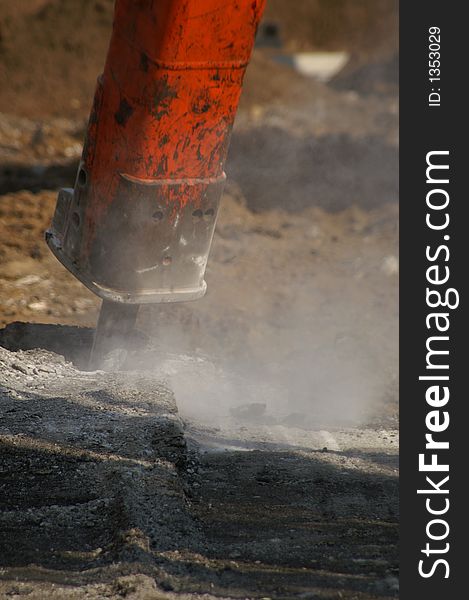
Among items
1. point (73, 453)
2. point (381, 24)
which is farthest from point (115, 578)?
point (381, 24)

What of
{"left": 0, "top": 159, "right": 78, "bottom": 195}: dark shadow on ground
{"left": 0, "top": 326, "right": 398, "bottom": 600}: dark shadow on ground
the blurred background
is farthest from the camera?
{"left": 0, "top": 159, "right": 78, "bottom": 195}: dark shadow on ground

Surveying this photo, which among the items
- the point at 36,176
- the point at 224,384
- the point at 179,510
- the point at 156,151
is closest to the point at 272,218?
the point at 36,176

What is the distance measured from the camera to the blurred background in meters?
5.16

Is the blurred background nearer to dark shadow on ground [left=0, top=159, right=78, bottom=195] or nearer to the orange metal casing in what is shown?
dark shadow on ground [left=0, top=159, right=78, bottom=195]

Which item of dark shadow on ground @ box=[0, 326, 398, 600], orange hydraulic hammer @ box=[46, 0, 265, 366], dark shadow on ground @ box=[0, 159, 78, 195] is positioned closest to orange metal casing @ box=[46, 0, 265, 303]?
orange hydraulic hammer @ box=[46, 0, 265, 366]

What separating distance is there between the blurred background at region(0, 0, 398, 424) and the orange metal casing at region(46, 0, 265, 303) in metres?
1.17

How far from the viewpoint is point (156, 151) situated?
2.97 m

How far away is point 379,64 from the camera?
12469 millimetres

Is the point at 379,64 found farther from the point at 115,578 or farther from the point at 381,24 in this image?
the point at 115,578

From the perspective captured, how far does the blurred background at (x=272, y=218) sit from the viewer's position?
516 centimetres

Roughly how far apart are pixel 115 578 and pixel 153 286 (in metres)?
1.22

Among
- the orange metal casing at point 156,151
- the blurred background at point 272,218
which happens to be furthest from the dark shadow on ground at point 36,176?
the orange metal casing at point 156,151

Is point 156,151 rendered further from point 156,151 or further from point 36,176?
point 36,176

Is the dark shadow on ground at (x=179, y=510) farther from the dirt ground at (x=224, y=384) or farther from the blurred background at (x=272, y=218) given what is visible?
the blurred background at (x=272, y=218)
